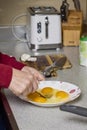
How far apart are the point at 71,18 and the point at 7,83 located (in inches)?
34.7

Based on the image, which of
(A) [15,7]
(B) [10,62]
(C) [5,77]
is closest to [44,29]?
(A) [15,7]

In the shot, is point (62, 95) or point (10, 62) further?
point (10, 62)

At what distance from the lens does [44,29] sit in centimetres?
162

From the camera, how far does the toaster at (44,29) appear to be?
1.60 metres

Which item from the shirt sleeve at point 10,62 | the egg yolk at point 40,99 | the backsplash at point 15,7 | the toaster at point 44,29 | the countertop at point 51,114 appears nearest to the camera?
the countertop at point 51,114

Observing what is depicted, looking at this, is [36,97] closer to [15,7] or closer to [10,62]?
[10,62]

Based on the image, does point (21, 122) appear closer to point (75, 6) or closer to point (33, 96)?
point (33, 96)

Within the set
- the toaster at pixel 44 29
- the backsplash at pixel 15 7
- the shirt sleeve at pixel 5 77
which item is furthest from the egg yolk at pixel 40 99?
the backsplash at pixel 15 7

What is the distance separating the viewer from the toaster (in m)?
1.60

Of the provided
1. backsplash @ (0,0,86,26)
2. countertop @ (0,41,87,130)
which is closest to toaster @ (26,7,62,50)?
backsplash @ (0,0,86,26)

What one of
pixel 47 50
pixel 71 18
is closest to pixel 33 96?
pixel 47 50

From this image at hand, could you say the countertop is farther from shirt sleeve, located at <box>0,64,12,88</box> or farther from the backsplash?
the backsplash

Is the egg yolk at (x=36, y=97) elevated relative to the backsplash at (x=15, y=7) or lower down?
lower down

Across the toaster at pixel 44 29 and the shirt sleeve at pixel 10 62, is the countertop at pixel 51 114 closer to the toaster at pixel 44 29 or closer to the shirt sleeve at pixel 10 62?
the shirt sleeve at pixel 10 62
